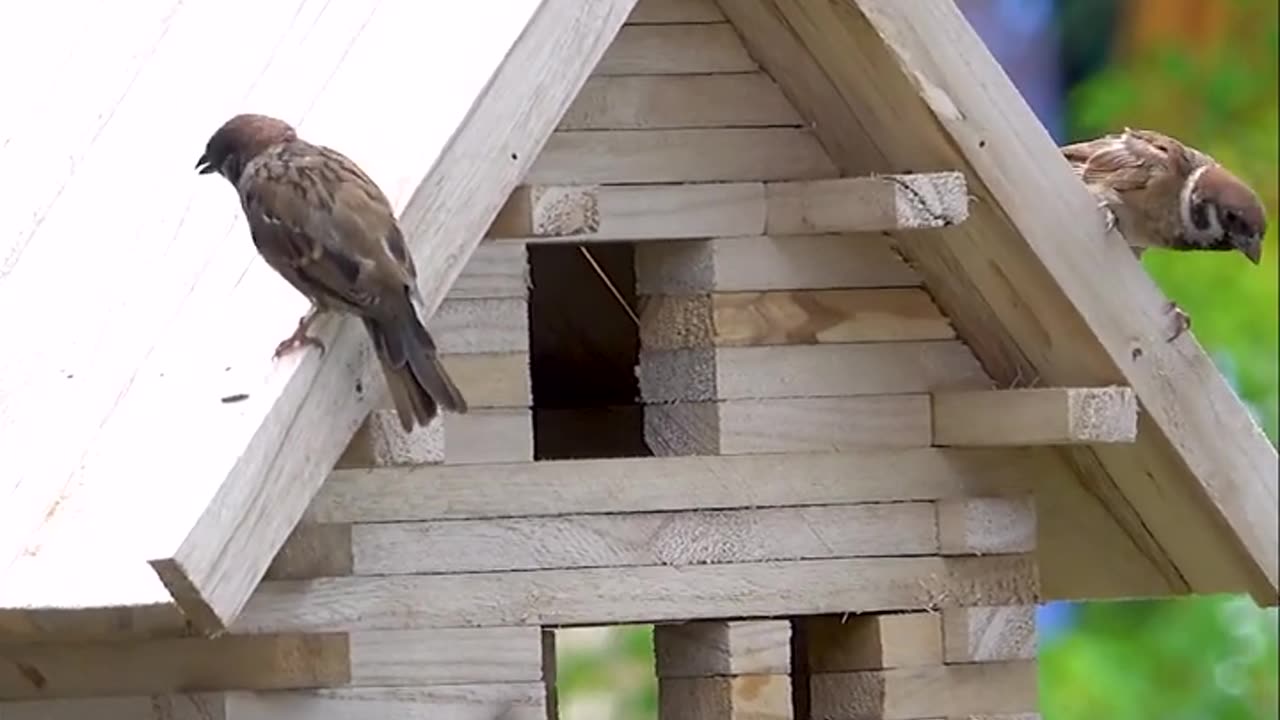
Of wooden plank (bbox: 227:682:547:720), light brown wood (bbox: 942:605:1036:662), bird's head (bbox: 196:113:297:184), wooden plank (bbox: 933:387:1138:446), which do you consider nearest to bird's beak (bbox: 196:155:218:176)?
bird's head (bbox: 196:113:297:184)

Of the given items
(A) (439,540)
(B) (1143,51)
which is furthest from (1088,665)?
(A) (439,540)

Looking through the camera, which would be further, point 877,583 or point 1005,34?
point 1005,34

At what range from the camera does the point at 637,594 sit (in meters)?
3.10

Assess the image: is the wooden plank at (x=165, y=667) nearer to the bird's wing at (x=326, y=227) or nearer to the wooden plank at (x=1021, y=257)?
the bird's wing at (x=326, y=227)

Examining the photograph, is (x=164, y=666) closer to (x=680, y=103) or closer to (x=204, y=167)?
(x=204, y=167)

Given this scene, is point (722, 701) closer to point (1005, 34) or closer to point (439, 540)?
point (439, 540)

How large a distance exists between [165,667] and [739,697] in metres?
0.65

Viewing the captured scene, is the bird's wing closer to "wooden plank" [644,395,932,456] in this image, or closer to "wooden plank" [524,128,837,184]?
"wooden plank" [524,128,837,184]

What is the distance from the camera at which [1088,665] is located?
6.45 meters

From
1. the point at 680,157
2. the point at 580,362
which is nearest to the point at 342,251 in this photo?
the point at 680,157

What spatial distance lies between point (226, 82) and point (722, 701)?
0.83 m

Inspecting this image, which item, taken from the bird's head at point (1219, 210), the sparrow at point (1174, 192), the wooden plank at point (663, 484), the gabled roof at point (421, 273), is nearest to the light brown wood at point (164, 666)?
the wooden plank at point (663, 484)

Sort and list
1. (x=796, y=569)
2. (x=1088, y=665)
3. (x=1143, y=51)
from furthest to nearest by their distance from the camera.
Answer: (x=1143, y=51) → (x=1088, y=665) → (x=796, y=569)

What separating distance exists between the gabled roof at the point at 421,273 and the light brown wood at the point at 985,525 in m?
0.11
